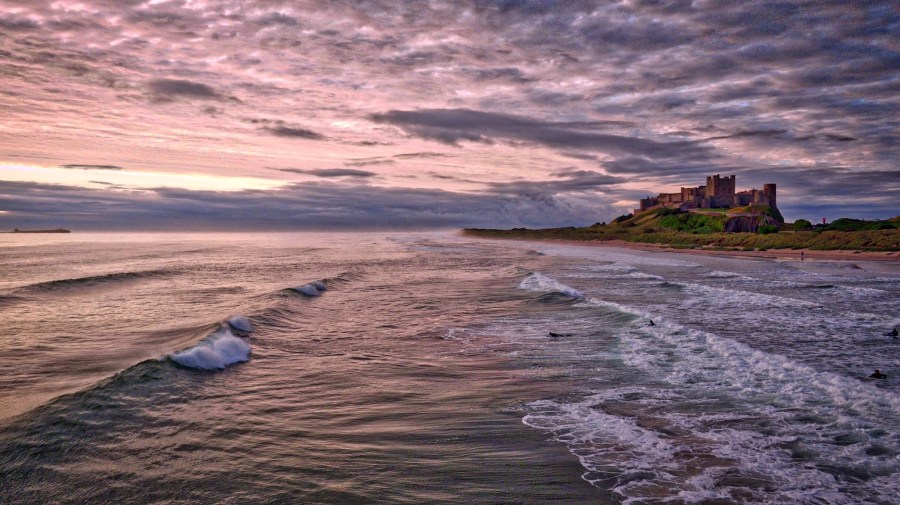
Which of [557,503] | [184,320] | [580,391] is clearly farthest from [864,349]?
[184,320]

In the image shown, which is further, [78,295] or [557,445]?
[78,295]

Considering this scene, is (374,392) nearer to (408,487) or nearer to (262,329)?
(408,487)

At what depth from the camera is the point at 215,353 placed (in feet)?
37.5

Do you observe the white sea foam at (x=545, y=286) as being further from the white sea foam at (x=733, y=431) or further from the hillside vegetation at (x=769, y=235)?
the hillside vegetation at (x=769, y=235)

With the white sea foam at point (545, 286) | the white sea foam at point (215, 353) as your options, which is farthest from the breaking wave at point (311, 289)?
the white sea foam at point (215, 353)

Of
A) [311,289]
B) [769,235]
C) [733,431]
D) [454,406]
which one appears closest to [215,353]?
[454,406]

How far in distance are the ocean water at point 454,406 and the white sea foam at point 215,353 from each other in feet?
0.17

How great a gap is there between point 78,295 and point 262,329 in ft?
43.4

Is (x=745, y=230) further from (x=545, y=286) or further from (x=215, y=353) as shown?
(x=215, y=353)

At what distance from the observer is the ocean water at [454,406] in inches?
222

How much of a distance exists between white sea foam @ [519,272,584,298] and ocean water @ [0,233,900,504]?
408 cm

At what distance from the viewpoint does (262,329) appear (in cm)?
1541

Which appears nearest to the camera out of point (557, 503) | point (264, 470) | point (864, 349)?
point (557, 503)

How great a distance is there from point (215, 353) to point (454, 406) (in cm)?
587
